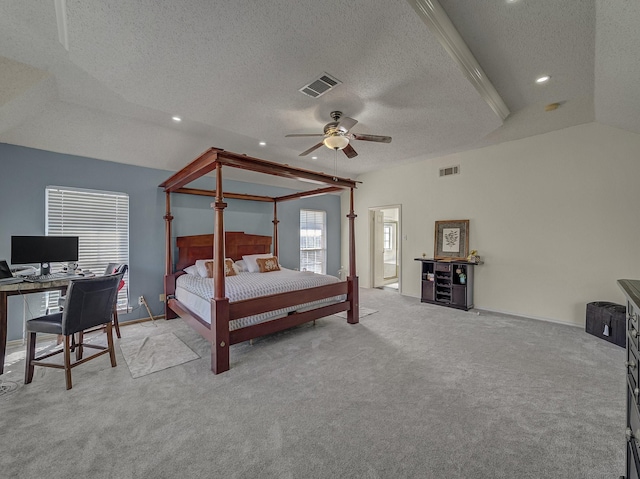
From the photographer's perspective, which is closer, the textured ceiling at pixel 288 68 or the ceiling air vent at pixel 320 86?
the textured ceiling at pixel 288 68

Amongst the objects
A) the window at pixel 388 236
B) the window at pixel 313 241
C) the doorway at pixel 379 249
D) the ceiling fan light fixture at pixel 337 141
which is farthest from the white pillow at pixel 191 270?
the window at pixel 388 236

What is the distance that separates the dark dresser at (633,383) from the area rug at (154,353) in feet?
10.9

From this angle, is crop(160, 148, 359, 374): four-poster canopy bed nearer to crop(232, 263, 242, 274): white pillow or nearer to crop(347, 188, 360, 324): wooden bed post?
crop(347, 188, 360, 324): wooden bed post

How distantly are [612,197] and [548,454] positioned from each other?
3825 mm

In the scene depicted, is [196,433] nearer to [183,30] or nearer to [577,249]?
[183,30]

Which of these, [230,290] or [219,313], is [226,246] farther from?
[219,313]

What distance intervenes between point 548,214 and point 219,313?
16.4 ft

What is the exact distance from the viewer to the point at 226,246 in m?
5.11

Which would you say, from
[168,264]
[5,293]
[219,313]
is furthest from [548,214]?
[5,293]

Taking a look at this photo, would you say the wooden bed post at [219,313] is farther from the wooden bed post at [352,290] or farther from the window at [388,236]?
the window at [388,236]

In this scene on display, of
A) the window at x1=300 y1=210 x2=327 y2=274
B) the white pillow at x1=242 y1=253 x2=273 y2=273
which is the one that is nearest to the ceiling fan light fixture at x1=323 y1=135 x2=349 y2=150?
the white pillow at x1=242 y1=253 x2=273 y2=273

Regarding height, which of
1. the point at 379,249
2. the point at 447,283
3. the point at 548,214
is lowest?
the point at 447,283

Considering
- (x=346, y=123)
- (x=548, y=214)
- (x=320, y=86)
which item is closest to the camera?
(x=320, y=86)

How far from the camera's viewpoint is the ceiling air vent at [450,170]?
5.09 metres
